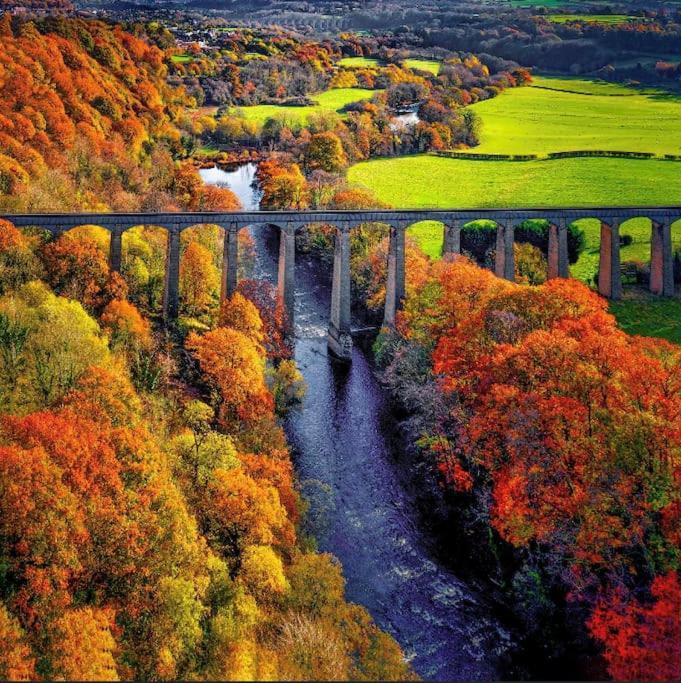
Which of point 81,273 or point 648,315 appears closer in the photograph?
point 81,273

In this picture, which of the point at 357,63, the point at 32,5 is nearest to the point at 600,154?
the point at 357,63

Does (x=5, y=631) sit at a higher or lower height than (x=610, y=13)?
lower

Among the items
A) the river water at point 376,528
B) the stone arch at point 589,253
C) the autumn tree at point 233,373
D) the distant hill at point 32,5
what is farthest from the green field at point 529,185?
the distant hill at point 32,5

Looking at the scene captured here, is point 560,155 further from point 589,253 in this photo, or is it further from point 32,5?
point 32,5

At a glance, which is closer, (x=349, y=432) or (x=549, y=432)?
(x=549, y=432)

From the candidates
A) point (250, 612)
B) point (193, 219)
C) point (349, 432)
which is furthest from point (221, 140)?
point (250, 612)

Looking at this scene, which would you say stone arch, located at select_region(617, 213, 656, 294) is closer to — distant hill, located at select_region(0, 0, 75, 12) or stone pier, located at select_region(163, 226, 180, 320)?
stone pier, located at select_region(163, 226, 180, 320)

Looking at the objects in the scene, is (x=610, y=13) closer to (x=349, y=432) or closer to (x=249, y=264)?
(x=249, y=264)
